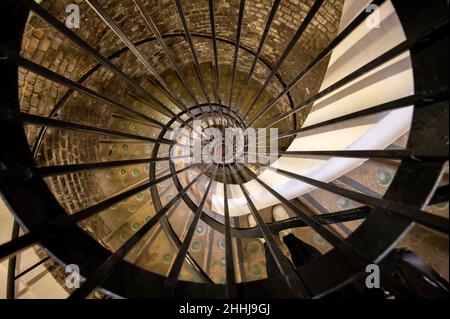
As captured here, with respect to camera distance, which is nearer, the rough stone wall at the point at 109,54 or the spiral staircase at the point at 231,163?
the spiral staircase at the point at 231,163

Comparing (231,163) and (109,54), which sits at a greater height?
(109,54)

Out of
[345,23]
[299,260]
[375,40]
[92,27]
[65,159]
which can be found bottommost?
[299,260]

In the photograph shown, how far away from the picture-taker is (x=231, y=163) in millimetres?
3955

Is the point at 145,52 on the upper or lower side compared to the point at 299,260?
upper

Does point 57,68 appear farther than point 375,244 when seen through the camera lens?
Yes

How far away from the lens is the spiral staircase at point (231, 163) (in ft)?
2.96

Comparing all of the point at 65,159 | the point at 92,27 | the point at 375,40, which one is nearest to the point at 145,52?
the point at 92,27

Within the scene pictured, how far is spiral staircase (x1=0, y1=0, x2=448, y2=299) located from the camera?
90 centimetres

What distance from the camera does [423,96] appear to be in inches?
33.6

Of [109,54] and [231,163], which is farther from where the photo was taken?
[231,163]

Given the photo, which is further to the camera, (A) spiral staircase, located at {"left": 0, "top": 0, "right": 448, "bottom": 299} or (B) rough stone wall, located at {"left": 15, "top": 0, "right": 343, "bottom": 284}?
(B) rough stone wall, located at {"left": 15, "top": 0, "right": 343, "bottom": 284}

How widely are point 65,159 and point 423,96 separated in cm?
395

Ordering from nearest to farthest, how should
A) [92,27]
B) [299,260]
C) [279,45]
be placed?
[299,260]
[92,27]
[279,45]
